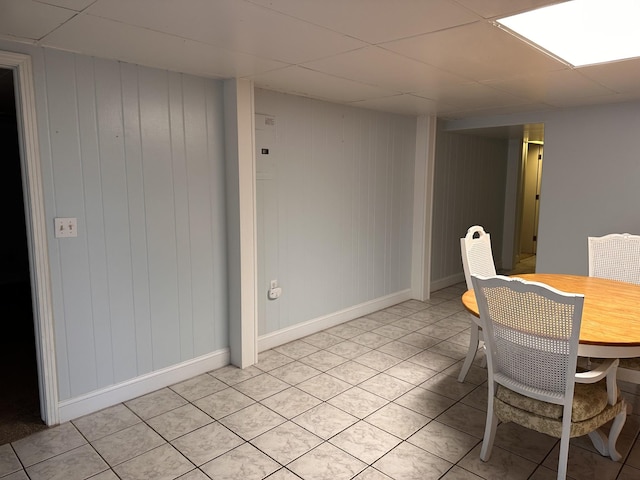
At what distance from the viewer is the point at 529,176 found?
25.1 ft

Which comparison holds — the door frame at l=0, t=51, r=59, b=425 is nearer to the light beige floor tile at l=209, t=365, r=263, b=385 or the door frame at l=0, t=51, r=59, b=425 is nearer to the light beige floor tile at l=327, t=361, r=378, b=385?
the light beige floor tile at l=209, t=365, r=263, b=385

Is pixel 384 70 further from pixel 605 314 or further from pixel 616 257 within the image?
pixel 616 257

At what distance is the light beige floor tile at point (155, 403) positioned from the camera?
2.65m

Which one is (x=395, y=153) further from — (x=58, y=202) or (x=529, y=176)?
(x=529, y=176)

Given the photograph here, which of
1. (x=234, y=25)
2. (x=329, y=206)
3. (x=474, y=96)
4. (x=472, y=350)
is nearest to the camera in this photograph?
(x=234, y=25)

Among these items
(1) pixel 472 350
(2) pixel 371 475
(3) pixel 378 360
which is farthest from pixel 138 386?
(1) pixel 472 350

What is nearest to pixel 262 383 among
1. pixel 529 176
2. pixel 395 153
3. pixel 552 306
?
pixel 552 306

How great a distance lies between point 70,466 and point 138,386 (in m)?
0.72

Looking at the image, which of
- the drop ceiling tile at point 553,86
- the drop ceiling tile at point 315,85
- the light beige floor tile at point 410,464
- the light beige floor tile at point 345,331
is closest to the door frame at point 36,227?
the drop ceiling tile at point 315,85

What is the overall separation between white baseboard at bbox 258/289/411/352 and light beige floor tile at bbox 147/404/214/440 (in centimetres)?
99

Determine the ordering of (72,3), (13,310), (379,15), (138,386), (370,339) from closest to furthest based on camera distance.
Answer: (72,3), (379,15), (138,386), (370,339), (13,310)

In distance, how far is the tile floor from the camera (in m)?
2.11

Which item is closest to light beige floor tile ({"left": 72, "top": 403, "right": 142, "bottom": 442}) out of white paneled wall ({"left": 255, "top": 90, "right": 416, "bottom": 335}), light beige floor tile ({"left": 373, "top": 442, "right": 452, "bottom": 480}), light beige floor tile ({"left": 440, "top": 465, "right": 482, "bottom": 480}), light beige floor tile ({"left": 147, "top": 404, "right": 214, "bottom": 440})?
light beige floor tile ({"left": 147, "top": 404, "right": 214, "bottom": 440})

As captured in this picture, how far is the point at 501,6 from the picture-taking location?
1.72 meters
